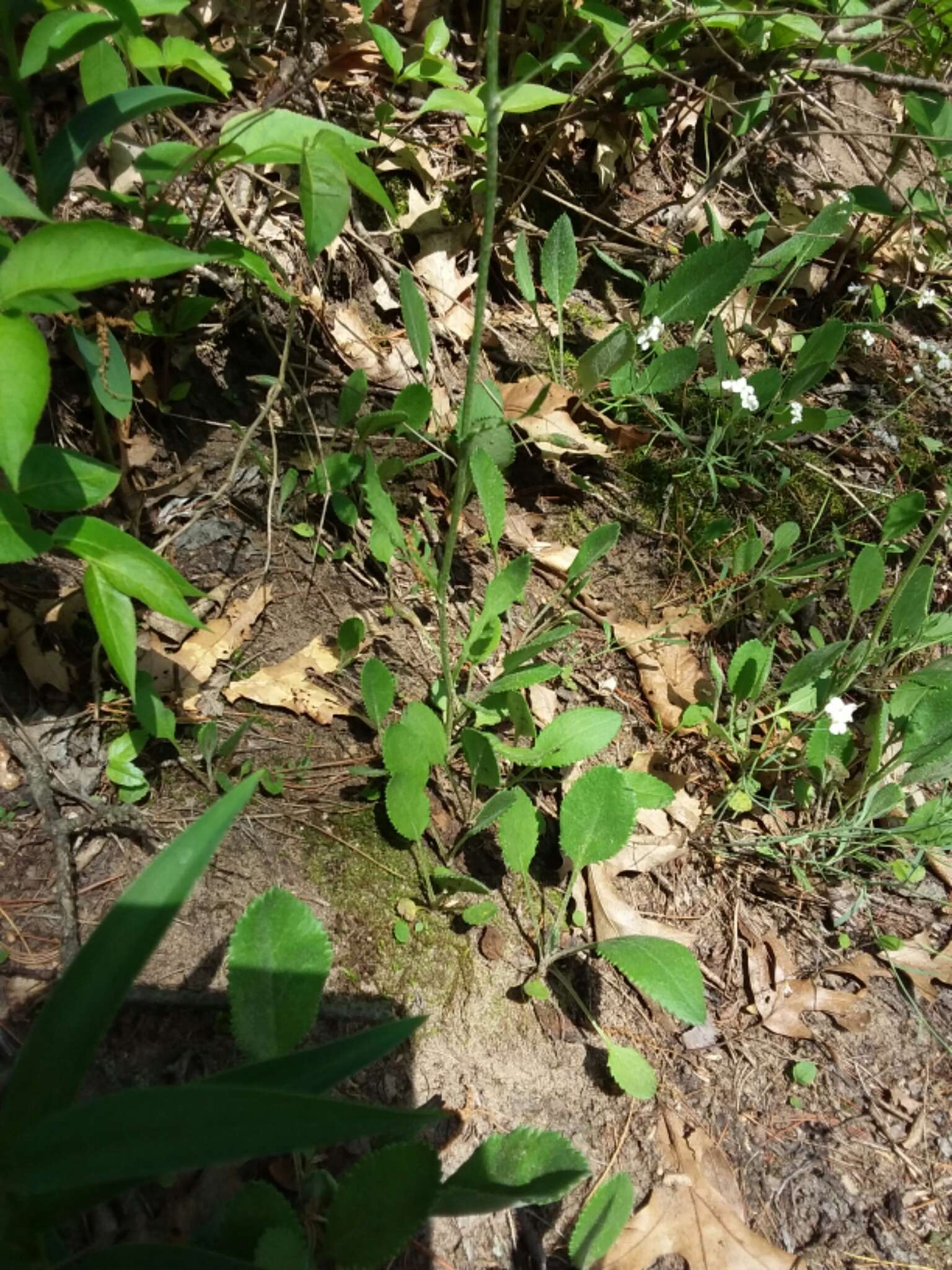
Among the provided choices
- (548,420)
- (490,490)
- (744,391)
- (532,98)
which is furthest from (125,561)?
(744,391)

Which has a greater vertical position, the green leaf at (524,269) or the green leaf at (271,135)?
the green leaf at (271,135)

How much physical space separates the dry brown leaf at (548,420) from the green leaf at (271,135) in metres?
0.97

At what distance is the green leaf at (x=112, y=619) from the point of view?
1.30m

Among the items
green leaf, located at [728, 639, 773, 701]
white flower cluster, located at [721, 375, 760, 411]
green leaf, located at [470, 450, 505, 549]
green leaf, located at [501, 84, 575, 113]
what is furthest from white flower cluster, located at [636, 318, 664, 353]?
green leaf, located at [728, 639, 773, 701]

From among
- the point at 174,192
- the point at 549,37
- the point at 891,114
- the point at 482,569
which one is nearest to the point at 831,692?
the point at 482,569

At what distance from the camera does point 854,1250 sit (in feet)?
5.28

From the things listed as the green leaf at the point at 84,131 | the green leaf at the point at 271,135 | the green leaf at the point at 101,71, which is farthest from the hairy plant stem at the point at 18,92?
the green leaf at the point at 271,135

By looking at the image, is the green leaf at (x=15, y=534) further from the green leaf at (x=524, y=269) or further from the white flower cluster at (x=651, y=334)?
the white flower cluster at (x=651, y=334)

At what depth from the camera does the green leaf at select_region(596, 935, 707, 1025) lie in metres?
1.52

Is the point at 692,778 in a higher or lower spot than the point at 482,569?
lower

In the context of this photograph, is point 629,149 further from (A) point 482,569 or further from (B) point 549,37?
(A) point 482,569

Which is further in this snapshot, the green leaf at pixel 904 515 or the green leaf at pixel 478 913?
the green leaf at pixel 904 515

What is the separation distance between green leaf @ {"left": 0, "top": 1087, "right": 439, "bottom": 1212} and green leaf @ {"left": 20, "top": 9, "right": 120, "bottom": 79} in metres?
1.32

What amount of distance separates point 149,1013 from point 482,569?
4.25 feet
